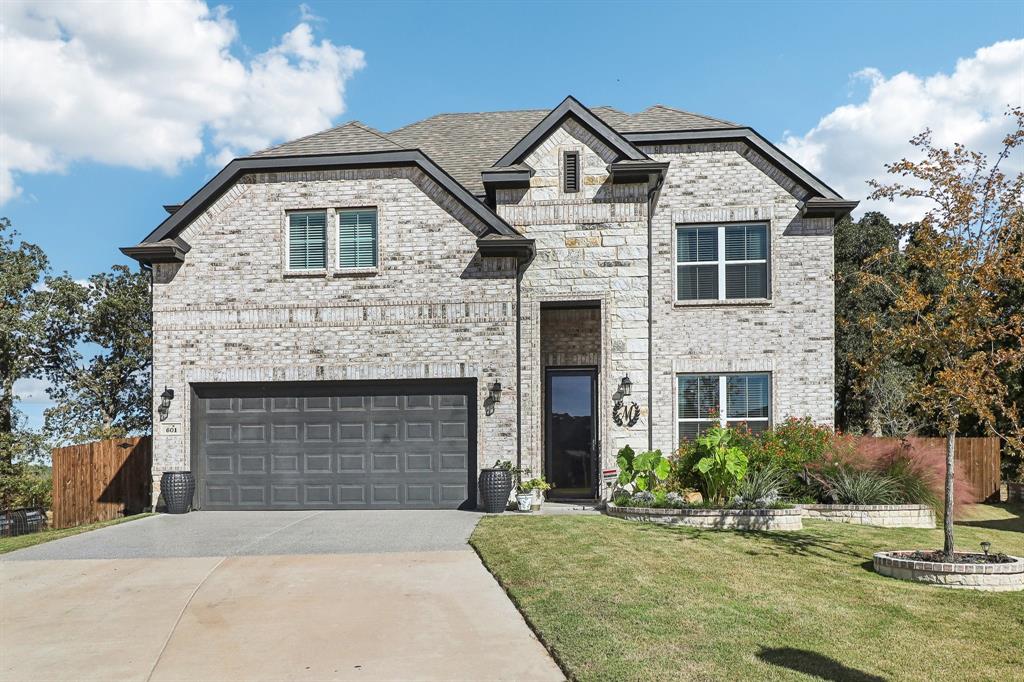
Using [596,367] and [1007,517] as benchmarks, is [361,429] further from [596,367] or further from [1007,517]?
[1007,517]

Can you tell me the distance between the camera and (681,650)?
24.7 feet

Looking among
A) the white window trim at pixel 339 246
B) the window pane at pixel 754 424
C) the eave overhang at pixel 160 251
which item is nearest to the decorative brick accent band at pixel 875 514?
Answer: the window pane at pixel 754 424

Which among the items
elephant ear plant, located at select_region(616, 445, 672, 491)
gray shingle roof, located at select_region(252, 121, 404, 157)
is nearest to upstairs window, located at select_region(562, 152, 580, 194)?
gray shingle roof, located at select_region(252, 121, 404, 157)

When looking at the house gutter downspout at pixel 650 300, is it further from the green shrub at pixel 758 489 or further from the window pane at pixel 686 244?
the green shrub at pixel 758 489

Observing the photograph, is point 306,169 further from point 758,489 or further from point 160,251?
point 758,489

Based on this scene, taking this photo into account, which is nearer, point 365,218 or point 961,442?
point 365,218

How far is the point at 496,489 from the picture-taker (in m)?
15.8

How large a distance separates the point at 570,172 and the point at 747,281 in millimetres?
4388

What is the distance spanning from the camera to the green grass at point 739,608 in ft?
24.2

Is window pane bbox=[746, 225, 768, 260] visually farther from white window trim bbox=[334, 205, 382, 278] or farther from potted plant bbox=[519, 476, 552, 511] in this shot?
white window trim bbox=[334, 205, 382, 278]

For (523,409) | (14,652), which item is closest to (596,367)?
(523,409)

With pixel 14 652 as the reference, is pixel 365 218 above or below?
above

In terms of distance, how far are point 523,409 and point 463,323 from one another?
2.04 m

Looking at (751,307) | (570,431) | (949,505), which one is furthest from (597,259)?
(949,505)
